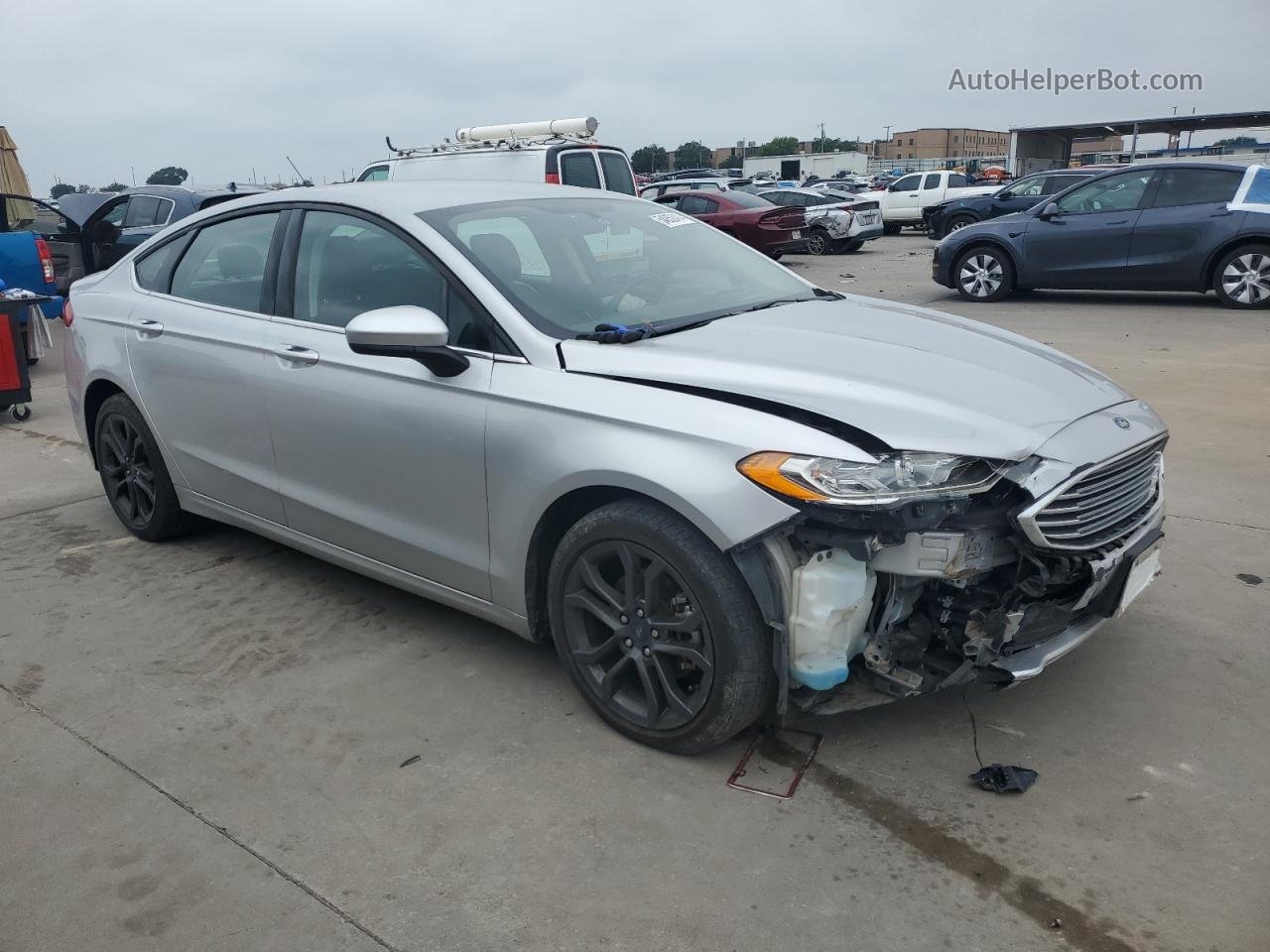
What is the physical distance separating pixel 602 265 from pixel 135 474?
8.62 ft

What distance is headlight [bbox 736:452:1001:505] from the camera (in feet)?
8.67

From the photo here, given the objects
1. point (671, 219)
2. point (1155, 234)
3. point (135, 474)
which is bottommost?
point (135, 474)

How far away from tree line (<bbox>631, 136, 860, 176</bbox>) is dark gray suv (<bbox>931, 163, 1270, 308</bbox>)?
100355 millimetres

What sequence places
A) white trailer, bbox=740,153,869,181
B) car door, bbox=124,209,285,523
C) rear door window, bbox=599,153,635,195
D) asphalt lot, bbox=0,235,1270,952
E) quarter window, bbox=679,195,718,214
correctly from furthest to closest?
white trailer, bbox=740,153,869,181
quarter window, bbox=679,195,718,214
rear door window, bbox=599,153,635,195
car door, bbox=124,209,285,523
asphalt lot, bbox=0,235,1270,952

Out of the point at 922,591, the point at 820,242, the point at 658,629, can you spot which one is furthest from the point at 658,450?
the point at 820,242

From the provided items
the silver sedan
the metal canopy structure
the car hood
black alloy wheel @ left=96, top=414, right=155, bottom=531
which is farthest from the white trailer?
the car hood

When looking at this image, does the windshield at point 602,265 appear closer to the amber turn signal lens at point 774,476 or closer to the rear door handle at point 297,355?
the rear door handle at point 297,355

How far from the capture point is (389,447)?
11.6 ft

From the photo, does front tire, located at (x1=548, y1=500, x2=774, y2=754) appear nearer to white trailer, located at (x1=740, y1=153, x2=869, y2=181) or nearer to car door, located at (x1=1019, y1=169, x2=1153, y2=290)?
car door, located at (x1=1019, y1=169, x2=1153, y2=290)

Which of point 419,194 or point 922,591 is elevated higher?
point 419,194

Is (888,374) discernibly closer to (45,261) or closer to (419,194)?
(419,194)

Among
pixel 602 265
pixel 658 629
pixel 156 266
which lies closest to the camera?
pixel 658 629

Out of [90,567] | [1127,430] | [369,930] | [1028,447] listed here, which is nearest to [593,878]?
[369,930]

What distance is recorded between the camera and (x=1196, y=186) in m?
11.1
